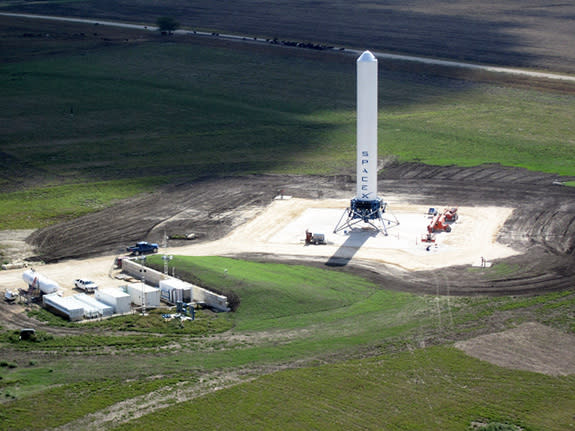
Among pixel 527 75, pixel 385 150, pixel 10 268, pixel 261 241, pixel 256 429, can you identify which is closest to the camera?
pixel 256 429

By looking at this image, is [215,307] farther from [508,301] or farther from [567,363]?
[567,363]

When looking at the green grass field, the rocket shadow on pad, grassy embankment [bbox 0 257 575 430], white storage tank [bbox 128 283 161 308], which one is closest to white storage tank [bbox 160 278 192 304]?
white storage tank [bbox 128 283 161 308]

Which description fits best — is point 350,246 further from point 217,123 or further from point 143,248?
point 217,123

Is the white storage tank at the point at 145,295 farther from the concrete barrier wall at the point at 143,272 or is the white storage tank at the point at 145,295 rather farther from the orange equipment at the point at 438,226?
the orange equipment at the point at 438,226

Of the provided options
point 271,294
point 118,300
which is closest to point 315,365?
point 271,294

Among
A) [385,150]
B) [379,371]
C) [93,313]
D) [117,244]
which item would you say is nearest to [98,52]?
[385,150]

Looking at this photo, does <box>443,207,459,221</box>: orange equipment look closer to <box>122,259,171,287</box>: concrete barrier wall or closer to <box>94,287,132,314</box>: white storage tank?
<box>122,259,171,287</box>: concrete barrier wall
